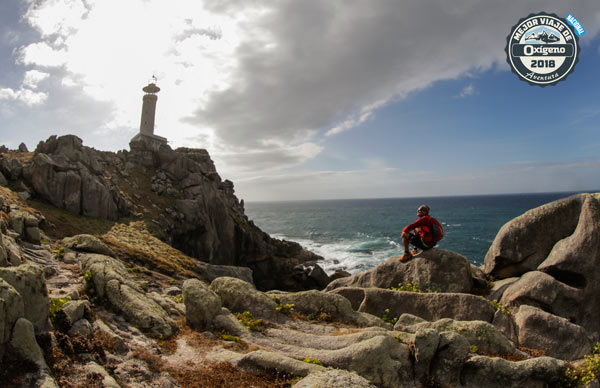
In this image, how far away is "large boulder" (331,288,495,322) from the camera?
45.1 feet

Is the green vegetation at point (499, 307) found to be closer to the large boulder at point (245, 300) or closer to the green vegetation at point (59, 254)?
the large boulder at point (245, 300)

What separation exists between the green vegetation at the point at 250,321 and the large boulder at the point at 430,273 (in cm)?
765

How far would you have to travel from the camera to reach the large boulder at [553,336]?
11984mm

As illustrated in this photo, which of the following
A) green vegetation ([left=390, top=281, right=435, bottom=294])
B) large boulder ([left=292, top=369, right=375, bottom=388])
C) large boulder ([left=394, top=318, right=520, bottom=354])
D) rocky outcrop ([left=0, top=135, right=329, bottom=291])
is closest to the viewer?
large boulder ([left=292, top=369, right=375, bottom=388])

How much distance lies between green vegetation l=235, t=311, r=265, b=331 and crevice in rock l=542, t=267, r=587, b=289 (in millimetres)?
14464

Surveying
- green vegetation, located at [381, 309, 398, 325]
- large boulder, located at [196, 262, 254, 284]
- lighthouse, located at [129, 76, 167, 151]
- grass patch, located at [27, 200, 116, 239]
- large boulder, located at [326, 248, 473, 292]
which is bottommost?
large boulder, located at [196, 262, 254, 284]

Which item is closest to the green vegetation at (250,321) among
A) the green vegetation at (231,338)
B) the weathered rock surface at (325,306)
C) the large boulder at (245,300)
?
the large boulder at (245,300)

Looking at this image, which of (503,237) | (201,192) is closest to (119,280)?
(503,237)

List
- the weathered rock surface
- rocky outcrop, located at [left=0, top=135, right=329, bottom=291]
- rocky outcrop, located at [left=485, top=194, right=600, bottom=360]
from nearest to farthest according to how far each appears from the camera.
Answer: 1. rocky outcrop, located at [left=485, top=194, right=600, bottom=360]
2. the weathered rock surface
3. rocky outcrop, located at [left=0, top=135, right=329, bottom=291]

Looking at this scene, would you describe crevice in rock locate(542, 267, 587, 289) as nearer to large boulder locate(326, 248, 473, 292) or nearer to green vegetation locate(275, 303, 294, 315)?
large boulder locate(326, 248, 473, 292)

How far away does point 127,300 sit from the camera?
1262 cm

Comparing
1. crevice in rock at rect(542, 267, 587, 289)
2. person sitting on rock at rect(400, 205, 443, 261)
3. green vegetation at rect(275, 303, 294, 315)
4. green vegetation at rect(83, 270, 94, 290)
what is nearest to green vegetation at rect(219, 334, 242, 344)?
green vegetation at rect(275, 303, 294, 315)

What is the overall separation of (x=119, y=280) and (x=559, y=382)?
17.2 m

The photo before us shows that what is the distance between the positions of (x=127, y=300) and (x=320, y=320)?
8.28 m
